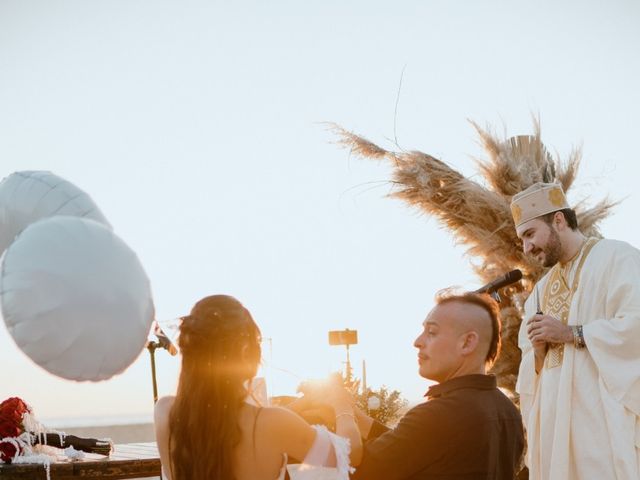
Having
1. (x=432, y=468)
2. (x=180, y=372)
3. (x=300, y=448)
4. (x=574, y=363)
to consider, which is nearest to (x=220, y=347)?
(x=180, y=372)

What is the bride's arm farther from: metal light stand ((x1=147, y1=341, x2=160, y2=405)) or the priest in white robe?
the priest in white robe

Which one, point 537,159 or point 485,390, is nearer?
point 485,390

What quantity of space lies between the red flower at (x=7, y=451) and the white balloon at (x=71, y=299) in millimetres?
2105

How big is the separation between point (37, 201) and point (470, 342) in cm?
173

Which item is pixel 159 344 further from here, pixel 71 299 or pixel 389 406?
pixel 389 406

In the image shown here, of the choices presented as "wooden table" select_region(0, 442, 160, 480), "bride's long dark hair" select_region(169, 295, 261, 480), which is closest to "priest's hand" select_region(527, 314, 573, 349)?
"bride's long dark hair" select_region(169, 295, 261, 480)

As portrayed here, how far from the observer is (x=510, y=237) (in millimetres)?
4836

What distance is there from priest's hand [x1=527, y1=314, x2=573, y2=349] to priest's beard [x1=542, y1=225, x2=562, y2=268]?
316 millimetres

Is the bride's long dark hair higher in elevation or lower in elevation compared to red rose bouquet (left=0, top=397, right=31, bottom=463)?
higher

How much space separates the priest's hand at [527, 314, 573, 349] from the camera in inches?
141

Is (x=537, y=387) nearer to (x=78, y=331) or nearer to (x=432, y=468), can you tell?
(x=432, y=468)

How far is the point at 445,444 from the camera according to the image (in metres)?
2.20

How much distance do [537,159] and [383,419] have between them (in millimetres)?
2033

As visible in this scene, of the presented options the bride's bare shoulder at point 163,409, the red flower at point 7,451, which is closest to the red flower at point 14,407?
the red flower at point 7,451
